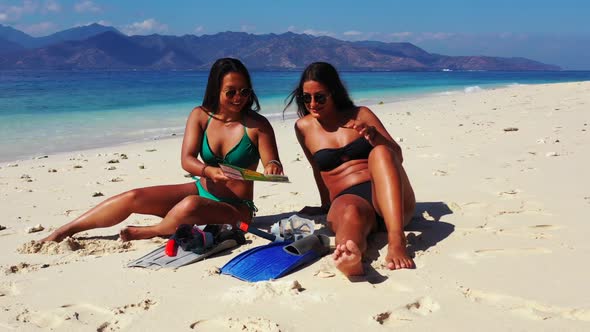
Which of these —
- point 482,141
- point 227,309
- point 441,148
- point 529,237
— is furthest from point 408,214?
point 482,141

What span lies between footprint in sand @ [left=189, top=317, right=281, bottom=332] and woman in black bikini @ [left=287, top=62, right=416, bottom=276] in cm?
79

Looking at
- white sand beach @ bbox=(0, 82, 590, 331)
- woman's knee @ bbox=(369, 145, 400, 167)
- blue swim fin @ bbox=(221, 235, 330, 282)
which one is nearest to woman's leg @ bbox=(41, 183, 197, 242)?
white sand beach @ bbox=(0, 82, 590, 331)

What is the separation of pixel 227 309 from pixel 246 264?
57 cm

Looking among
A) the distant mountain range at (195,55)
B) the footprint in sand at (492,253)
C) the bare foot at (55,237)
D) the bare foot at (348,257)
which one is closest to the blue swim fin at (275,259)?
the bare foot at (348,257)

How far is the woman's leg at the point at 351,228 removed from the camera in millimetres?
2914

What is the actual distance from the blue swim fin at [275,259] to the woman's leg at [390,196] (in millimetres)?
437

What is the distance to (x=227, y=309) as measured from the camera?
2695mm

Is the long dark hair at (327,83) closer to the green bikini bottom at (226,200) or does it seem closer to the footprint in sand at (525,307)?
the green bikini bottom at (226,200)

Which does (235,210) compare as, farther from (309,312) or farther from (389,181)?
(309,312)

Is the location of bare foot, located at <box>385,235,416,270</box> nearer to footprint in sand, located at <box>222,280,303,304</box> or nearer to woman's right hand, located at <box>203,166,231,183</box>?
footprint in sand, located at <box>222,280,303,304</box>

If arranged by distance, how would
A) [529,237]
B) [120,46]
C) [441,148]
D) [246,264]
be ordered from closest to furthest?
[246,264] < [529,237] < [441,148] < [120,46]

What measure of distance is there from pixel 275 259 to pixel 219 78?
5.03ft

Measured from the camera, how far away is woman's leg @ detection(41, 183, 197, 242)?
4062 millimetres

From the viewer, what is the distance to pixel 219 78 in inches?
159
